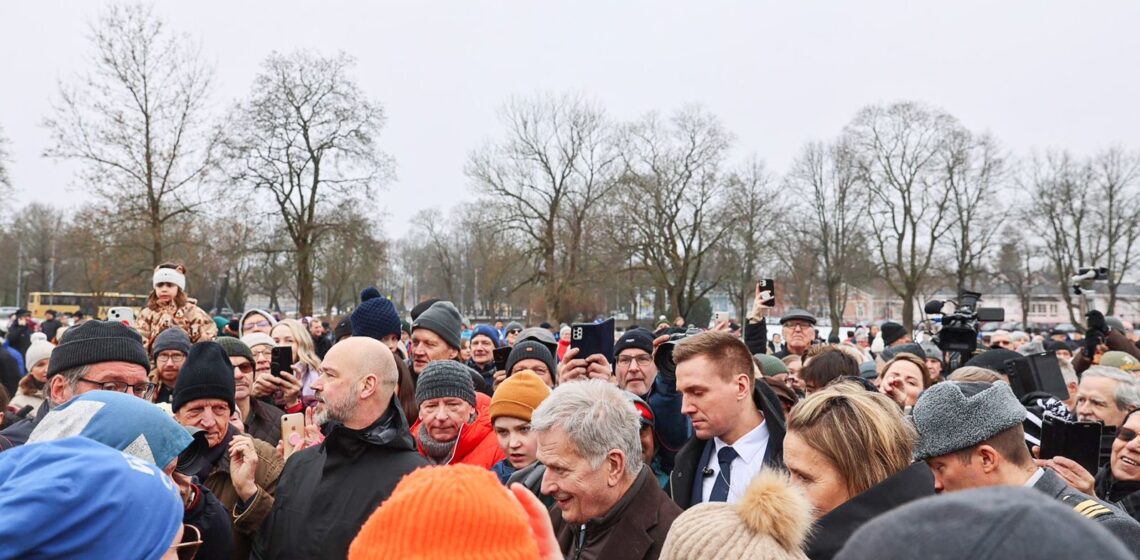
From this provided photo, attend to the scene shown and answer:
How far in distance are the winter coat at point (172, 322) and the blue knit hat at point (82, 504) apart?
210 inches

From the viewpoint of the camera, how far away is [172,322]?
6730 mm

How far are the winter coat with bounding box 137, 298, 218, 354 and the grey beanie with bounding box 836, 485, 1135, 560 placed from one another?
677 centimetres

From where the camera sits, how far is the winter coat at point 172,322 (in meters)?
6.77

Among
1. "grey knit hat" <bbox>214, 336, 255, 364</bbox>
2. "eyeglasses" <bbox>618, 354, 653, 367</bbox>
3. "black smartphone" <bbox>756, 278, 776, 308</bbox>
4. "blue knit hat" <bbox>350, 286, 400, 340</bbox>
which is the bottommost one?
"eyeglasses" <bbox>618, 354, 653, 367</bbox>

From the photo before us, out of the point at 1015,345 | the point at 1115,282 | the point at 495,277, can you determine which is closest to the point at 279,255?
the point at 495,277

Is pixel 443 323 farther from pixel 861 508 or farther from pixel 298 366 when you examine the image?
pixel 861 508

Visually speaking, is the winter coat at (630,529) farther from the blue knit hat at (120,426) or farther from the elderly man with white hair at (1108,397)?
the elderly man with white hair at (1108,397)

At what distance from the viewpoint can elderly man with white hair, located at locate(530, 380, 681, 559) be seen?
2.98m

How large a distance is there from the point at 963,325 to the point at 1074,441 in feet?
13.5

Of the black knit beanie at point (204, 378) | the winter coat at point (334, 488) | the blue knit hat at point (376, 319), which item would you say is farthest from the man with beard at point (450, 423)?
the blue knit hat at point (376, 319)

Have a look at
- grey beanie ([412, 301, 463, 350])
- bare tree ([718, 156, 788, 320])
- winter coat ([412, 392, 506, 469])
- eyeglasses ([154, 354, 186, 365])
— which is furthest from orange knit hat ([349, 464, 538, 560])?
bare tree ([718, 156, 788, 320])

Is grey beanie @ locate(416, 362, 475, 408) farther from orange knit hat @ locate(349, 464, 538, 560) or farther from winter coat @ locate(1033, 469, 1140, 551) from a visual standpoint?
orange knit hat @ locate(349, 464, 538, 560)

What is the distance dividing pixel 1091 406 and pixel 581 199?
119 feet

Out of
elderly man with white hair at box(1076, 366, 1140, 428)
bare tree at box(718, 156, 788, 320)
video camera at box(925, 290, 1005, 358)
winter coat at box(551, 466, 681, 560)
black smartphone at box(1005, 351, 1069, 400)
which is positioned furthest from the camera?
bare tree at box(718, 156, 788, 320)
